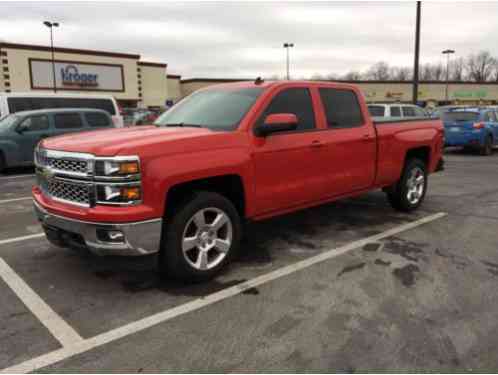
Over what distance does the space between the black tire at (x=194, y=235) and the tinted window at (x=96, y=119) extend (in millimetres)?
9574

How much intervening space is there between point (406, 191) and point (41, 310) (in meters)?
5.18

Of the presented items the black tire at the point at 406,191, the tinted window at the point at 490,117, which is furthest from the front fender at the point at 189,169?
the tinted window at the point at 490,117

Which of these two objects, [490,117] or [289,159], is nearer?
[289,159]

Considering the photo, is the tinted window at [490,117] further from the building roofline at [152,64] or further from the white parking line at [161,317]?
the building roofline at [152,64]

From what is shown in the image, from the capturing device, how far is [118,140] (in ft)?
12.3

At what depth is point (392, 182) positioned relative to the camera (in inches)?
253

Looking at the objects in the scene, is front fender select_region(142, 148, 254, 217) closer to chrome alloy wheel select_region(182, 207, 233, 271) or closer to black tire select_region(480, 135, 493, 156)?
chrome alloy wheel select_region(182, 207, 233, 271)

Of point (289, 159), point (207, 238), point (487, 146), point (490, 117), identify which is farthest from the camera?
point (490, 117)

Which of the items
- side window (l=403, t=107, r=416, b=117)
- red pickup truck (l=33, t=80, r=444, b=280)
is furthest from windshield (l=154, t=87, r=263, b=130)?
side window (l=403, t=107, r=416, b=117)

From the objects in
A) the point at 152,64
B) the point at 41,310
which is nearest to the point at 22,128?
the point at 41,310

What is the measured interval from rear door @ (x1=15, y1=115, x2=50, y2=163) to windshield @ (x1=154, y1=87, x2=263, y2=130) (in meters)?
7.67

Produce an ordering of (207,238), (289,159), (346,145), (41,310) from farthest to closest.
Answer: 1. (346,145)
2. (289,159)
3. (207,238)
4. (41,310)

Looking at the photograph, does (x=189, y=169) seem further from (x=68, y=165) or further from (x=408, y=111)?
(x=408, y=111)

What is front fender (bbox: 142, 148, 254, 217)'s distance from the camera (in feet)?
11.7
